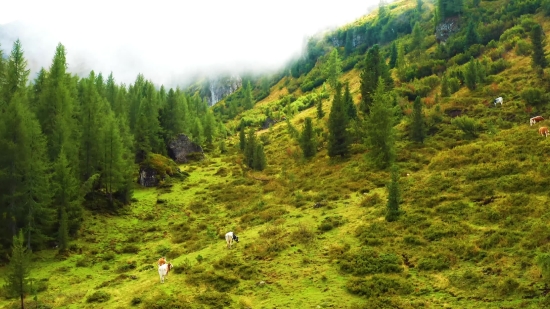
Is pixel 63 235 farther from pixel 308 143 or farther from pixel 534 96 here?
pixel 534 96

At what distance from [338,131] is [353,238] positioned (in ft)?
83.5

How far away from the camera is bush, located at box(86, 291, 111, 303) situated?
62.2ft

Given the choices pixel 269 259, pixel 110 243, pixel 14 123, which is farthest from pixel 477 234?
pixel 14 123

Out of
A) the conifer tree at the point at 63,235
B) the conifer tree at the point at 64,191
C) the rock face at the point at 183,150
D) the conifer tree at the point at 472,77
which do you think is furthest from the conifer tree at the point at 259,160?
the conifer tree at the point at 472,77

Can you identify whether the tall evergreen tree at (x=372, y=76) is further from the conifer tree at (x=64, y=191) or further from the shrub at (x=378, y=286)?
the shrub at (x=378, y=286)

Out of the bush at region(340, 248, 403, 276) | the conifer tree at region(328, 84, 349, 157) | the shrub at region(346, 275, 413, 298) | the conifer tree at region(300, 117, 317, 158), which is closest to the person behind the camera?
the shrub at region(346, 275, 413, 298)

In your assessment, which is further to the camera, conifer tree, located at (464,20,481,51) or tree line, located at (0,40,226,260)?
conifer tree, located at (464,20,481,51)

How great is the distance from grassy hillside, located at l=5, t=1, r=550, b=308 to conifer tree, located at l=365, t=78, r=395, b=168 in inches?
69.2

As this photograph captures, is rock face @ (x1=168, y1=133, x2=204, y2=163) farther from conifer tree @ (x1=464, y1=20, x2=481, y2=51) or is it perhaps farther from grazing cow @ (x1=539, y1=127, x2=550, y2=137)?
conifer tree @ (x1=464, y1=20, x2=481, y2=51)

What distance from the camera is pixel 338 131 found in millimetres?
45969

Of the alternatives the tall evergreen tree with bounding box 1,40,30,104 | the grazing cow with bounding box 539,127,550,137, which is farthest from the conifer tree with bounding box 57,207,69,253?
the grazing cow with bounding box 539,127,550,137

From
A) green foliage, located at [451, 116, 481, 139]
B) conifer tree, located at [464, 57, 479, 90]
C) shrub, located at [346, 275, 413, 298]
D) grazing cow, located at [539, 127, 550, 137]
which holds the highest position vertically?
conifer tree, located at [464, 57, 479, 90]

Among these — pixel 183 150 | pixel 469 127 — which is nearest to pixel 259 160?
pixel 183 150

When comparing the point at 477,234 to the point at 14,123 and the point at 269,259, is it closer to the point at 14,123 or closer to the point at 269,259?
the point at 269,259
